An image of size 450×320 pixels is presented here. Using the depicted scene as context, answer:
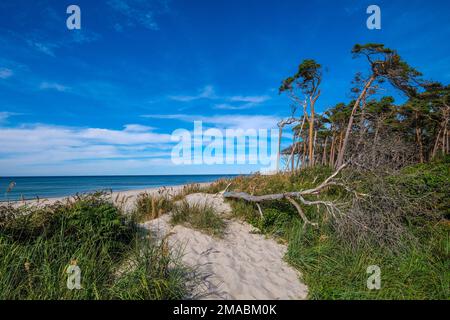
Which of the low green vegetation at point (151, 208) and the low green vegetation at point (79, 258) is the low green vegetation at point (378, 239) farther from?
the low green vegetation at point (151, 208)

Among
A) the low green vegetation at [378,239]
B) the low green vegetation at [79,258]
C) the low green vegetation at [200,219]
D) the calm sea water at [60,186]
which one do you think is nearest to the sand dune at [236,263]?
the low green vegetation at [200,219]

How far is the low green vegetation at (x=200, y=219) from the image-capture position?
6207 millimetres

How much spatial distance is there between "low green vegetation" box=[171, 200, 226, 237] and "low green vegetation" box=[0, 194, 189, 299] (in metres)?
1.91

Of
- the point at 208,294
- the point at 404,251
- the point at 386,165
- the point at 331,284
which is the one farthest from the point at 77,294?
the point at 386,165

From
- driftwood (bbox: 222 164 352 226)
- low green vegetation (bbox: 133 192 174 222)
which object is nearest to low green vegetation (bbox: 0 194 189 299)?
low green vegetation (bbox: 133 192 174 222)

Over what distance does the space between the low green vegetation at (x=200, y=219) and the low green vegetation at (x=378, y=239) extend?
1150mm

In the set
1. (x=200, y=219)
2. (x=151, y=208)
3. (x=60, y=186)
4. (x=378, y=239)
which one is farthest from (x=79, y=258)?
(x=60, y=186)

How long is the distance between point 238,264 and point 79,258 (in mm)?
2781

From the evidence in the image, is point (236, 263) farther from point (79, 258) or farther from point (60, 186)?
point (60, 186)

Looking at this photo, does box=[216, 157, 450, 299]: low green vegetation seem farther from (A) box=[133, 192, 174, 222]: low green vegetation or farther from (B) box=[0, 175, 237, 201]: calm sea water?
(B) box=[0, 175, 237, 201]: calm sea water

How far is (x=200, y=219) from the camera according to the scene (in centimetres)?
636

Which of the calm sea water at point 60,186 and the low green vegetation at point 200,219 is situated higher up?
the low green vegetation at point 200,219

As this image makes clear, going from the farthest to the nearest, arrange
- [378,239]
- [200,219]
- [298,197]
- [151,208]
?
[151,208], [298,197], [200,219], [378,239]
